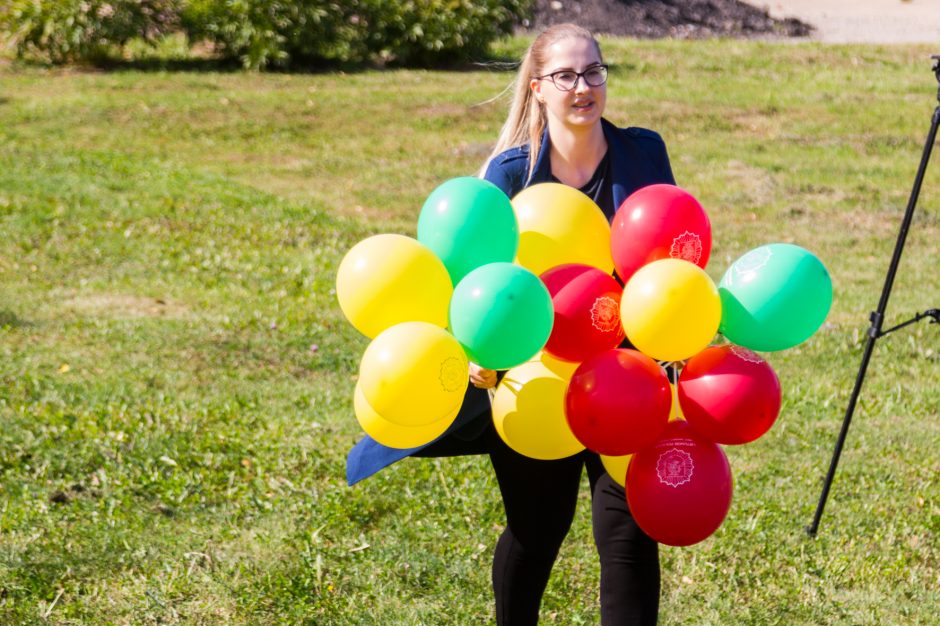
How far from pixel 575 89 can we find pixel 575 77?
35 millimetres

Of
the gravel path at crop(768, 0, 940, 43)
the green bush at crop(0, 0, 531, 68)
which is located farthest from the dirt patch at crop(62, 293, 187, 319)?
the gravel path at crop(768, 0, 940, 43)

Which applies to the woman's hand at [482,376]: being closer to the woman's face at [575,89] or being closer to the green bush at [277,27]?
the woman's face at [575,89]

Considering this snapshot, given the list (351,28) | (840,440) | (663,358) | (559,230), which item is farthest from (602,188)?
(351,28)

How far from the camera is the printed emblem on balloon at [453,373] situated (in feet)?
8.85

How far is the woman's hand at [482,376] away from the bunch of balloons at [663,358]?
0.18ft

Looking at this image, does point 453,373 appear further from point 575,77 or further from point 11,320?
point 11,320

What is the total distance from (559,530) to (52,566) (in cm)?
200

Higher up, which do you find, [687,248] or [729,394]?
[687,248]

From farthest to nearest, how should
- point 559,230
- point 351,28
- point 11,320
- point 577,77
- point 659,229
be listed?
point 351,28 → point 11,320 → point 577,77 → point 559,230 → point 659,229

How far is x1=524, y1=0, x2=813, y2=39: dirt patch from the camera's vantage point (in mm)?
17297

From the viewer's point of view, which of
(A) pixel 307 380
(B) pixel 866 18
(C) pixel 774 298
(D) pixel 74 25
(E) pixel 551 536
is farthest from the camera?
(B) pixel 866 18

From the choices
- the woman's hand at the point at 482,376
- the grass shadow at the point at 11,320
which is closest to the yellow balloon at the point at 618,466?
the woman's hand at the point at 482,376

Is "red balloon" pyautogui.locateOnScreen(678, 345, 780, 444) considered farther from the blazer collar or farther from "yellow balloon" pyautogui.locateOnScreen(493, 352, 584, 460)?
the blazer collar

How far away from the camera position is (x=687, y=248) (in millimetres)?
2910
